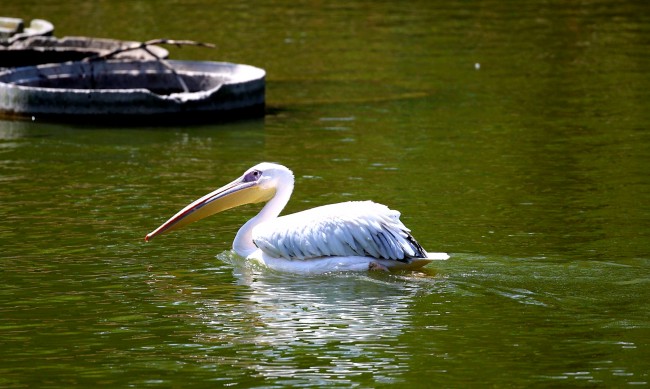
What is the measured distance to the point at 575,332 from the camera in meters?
6.95

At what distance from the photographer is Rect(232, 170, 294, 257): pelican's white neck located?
877cm

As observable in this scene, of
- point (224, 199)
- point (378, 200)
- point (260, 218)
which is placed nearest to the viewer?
point (260, 218)

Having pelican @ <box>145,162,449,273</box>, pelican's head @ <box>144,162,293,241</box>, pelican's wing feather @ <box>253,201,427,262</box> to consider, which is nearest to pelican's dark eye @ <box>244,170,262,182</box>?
pelican's head @ <box>144,162,293,241</box>

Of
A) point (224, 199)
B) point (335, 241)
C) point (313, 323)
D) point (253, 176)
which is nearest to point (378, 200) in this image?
point (253, 176)

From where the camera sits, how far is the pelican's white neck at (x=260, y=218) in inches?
345

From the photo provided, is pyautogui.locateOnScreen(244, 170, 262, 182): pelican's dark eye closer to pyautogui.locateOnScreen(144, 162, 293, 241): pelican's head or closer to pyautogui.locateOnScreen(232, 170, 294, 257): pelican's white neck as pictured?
pyautogui.locateOnScreen(144, 162, 293, 241): pelican's head

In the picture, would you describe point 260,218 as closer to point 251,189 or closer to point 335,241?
point 251,189

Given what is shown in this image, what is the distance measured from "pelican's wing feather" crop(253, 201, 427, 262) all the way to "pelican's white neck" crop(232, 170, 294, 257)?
26 cm

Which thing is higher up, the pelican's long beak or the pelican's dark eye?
the pelican's dark eye

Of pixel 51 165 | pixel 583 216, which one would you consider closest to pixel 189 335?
pixel 583 216

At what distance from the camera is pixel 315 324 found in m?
7.20

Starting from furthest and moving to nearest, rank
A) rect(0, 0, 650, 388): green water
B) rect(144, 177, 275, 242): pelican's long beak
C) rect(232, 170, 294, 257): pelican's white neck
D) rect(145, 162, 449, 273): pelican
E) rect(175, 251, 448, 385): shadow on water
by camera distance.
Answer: rect(144, 177, 275, 242): pelican's long beak < rect(232, 170, 294, 257): pelican's white neck < rect(145, 162, 449, 273): pelican < rect(0, 0, 650, 388): green water < rect(175, 251, 448, 385): shadow on water

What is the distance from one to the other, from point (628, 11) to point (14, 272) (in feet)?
52.8

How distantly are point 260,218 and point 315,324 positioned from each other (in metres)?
1.90
